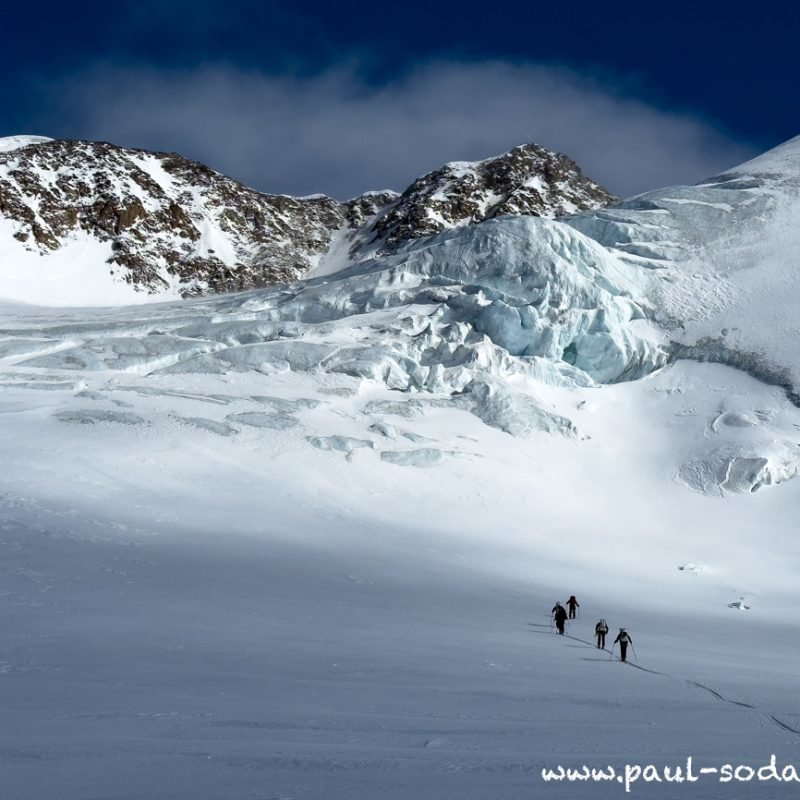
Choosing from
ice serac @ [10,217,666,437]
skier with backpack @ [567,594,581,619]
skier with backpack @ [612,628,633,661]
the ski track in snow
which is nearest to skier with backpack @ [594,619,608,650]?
the ski track in snow

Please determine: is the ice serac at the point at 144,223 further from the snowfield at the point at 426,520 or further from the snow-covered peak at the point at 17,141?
the snowfield at the point at 426,520

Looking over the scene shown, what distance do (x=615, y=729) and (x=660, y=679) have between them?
493 cm

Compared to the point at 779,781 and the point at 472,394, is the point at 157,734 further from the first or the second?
the point at 472,394

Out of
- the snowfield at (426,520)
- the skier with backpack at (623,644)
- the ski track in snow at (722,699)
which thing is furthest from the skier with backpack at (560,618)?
the skier with backpack at (623,644)

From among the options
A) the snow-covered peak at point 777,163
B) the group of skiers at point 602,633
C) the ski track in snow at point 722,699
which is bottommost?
the ski track in snow at point 722,699

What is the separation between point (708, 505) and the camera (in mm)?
39625

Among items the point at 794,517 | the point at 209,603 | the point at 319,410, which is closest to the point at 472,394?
the point at 319,410

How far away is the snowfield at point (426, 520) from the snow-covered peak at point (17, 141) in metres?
58.2

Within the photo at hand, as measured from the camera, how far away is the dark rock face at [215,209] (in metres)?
110

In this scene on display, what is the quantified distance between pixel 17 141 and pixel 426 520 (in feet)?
385

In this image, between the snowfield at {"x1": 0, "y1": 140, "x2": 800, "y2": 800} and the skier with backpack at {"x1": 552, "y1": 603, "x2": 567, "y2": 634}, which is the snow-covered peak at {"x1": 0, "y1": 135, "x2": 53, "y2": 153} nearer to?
the snowfield at {"x1": 0, "y1": 140, "x2": 800, "y2": 800}

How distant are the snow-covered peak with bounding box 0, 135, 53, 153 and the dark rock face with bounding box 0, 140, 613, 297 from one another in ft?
5.94

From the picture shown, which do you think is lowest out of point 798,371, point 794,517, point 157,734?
point 157,734

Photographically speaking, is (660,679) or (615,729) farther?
(660,679)
